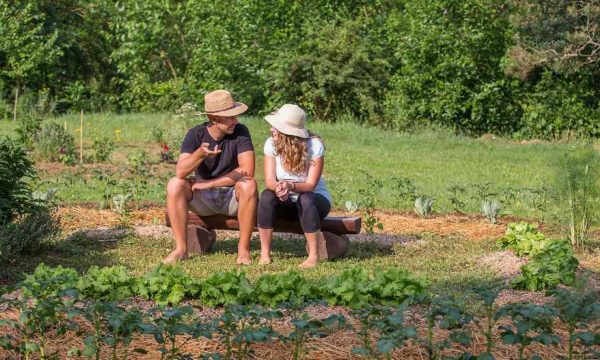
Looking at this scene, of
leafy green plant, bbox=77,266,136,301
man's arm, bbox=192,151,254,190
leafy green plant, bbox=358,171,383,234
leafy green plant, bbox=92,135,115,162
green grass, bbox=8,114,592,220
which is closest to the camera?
leafy green plant, bbox=77,266,136,301

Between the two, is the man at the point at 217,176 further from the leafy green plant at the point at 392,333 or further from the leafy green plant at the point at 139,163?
the leafy green plant at the point at 139,163

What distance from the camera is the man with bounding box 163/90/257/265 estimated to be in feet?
27.6

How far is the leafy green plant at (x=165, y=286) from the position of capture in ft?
21.6

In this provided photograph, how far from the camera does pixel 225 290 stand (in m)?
6.42

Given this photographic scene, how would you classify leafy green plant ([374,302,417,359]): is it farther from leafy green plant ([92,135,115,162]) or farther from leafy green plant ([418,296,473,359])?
leafy green plant ([92,135,115,162])

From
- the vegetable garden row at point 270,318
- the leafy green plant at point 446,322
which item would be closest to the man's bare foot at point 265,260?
the vegetable garden row at point 270,318

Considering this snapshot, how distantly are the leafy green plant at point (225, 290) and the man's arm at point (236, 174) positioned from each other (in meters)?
1.97

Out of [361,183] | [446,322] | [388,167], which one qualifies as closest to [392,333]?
[446,322]

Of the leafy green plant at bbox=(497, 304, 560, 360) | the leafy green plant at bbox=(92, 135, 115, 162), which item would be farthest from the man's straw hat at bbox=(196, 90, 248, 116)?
the leafy green plant at bbox=(92, 135, 115, 162)

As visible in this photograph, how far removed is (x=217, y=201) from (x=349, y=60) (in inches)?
543

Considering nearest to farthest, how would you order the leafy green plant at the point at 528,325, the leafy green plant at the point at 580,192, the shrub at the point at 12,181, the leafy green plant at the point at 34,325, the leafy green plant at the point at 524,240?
the leafy green plant at the point at 528,325 → the leafy green plant at the point at 34,325 → the leafy green plant at the point at 524,240 → the shrub at the point at 12,181 → the leafy green plant at the point at 580,192

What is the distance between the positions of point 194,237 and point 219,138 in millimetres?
763

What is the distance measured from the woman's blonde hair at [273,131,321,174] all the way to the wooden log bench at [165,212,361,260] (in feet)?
1.34

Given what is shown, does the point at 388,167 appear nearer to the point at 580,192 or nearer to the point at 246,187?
the point at 580,192
